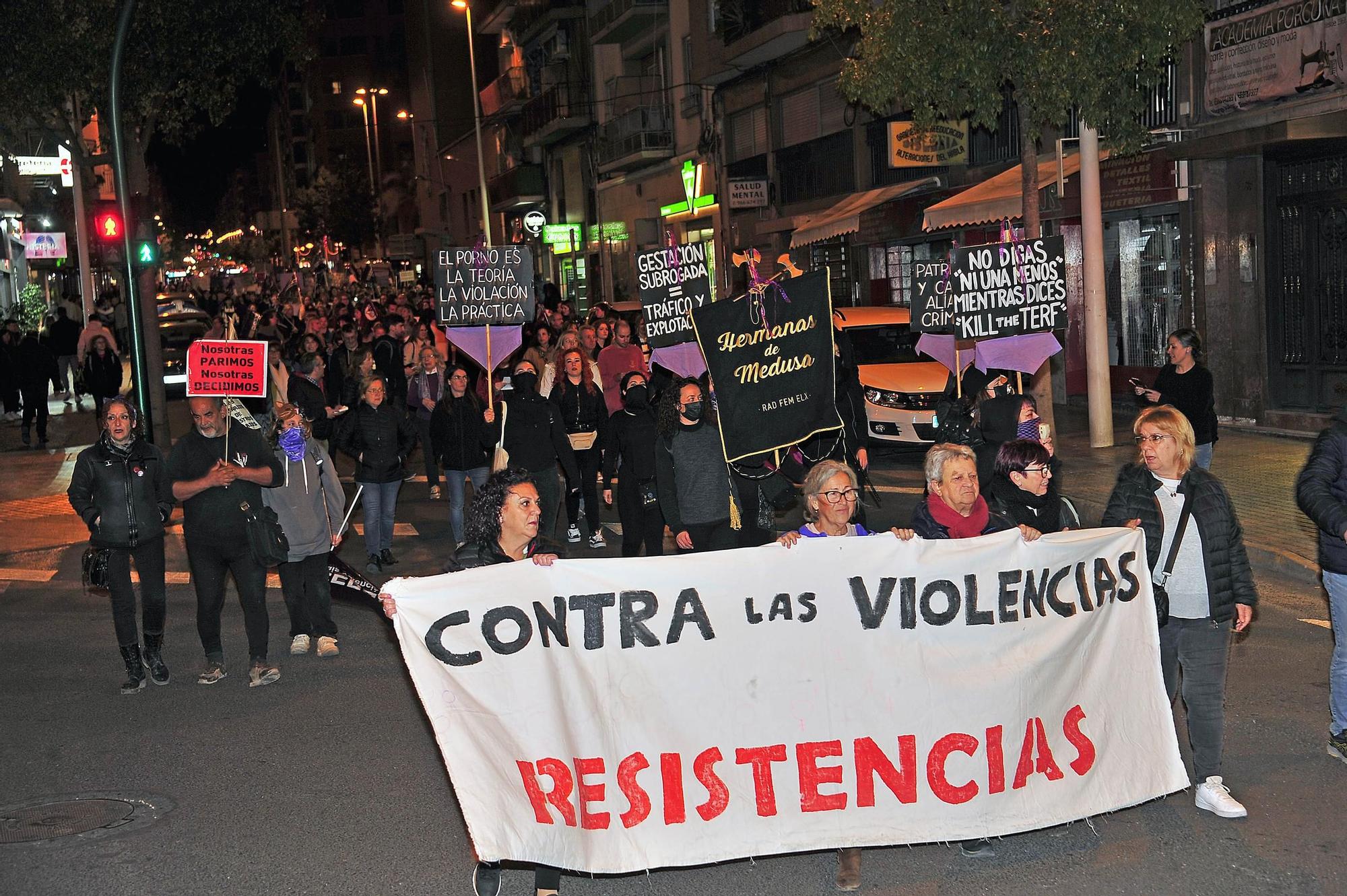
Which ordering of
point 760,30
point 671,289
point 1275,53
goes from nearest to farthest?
1. point 671,289
2. point 1275,53
3. point 760,30

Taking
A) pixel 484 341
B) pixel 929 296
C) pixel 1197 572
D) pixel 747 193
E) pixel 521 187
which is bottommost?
pixel 1197 572

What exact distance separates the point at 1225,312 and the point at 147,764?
1467cm

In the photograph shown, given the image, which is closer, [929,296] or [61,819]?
[61,819]

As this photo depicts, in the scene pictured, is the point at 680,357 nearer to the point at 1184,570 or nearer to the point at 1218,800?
the point at 1184,570

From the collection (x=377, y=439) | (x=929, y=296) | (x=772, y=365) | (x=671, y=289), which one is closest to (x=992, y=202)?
(x=929, y=296)

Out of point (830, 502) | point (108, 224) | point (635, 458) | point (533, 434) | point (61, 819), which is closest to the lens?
point (830, 502)

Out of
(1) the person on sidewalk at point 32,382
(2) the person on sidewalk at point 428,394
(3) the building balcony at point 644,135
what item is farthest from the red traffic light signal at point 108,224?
(3) the building balcony at point 644,135

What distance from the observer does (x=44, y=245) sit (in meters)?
41.1

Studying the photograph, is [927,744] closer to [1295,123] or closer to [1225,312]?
[1295,123]

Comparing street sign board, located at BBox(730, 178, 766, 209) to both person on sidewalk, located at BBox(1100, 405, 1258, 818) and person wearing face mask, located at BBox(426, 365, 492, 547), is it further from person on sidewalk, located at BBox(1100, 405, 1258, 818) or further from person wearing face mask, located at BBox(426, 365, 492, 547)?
person on sidewalk, located at BBox(1100, 405, 1258, 818)

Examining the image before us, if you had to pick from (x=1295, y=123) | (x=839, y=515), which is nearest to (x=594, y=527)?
(x=839, y=515)

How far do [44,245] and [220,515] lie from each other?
1447 inches

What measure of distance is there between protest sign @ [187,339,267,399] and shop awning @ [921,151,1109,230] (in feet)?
40.4

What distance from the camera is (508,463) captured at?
441 inches
